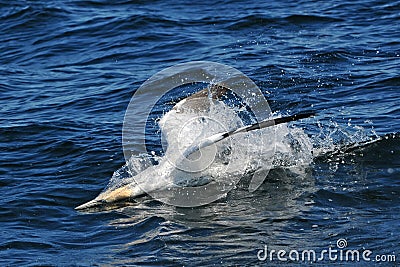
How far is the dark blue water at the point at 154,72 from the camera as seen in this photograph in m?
7.40

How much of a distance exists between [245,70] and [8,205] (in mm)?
5437

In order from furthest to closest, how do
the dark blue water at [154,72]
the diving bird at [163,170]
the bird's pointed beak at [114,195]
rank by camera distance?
the bird's pointed beak at [114,195]
the diving bird at [163,170]
the dark blue water at [154,72]

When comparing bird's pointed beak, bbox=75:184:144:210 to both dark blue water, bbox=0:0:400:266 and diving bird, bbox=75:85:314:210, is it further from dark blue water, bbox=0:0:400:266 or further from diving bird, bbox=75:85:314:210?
dark blue water, bbox=0:0:400:266

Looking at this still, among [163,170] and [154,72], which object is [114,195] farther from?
[154,72]

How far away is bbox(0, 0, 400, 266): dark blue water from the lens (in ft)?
24.3

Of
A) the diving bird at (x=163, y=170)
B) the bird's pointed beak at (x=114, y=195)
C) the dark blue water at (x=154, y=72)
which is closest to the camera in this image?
the dark blue water at (x=154, y=72)

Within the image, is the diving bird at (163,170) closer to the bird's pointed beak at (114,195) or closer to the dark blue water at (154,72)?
the bird's pointed beak at (114,195)

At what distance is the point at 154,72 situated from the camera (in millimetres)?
13445

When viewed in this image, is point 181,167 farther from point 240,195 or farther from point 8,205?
point 8,205

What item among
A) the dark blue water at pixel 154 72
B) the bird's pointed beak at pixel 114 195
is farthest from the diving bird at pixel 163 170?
the dark blue water at pixel 154 72

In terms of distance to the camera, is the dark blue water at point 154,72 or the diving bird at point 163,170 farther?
the diving bird at point 163,170

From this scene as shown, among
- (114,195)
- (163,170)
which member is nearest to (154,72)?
(163,170)

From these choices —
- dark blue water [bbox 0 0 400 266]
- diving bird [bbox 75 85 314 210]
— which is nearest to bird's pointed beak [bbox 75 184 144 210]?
diving bird [bbox 75 85 314 210]

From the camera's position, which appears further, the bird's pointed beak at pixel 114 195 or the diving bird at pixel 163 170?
the bird's pointed beak at pixel 114 195
